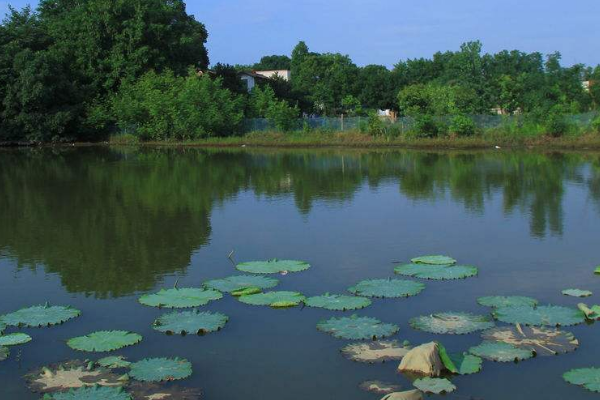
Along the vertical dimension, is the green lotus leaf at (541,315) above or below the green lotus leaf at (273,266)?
below

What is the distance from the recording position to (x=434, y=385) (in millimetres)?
5160

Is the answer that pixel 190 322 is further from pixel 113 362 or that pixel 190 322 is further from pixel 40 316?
pixel 40 316

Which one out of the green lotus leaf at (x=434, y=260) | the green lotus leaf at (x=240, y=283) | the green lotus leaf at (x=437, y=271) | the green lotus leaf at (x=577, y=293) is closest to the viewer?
the green lotus leaf at (x=577, y=293)

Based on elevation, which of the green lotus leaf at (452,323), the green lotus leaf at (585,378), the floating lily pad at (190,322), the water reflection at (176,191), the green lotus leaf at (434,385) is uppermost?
the water reflection at (176,191)

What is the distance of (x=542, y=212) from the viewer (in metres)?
12.9

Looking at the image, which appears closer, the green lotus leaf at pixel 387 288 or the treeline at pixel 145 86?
the green lotus leaf at pixel 387 288

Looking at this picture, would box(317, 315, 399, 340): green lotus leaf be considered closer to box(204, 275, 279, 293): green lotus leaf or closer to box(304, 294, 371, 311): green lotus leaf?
box(304, 294, 371, 311): green lotus leaf

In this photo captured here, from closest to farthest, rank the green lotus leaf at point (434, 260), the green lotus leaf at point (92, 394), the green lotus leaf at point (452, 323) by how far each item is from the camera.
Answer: the green lotus leaf at point (92, 394) < the green lotus leaf at point (452, 323) < the green lotus leaf at point (434, 260)

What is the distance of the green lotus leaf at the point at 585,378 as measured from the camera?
16.8ft

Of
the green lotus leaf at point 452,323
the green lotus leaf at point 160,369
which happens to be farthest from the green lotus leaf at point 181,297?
the green lotus leaf at point 452,323

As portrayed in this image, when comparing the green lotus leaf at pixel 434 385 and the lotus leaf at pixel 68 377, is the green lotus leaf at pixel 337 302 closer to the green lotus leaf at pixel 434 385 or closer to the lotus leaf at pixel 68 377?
the green lotus leaf at pixel 434 385

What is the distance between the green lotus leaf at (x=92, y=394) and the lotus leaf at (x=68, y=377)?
0.09 metres

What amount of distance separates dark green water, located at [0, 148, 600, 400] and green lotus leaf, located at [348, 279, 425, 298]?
11 centimetres

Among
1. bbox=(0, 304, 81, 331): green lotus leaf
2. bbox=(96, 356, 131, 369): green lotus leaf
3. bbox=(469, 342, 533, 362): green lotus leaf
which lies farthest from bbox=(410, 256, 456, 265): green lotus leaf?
bbox=(96, 356, 131, 369): green lotus leaf
